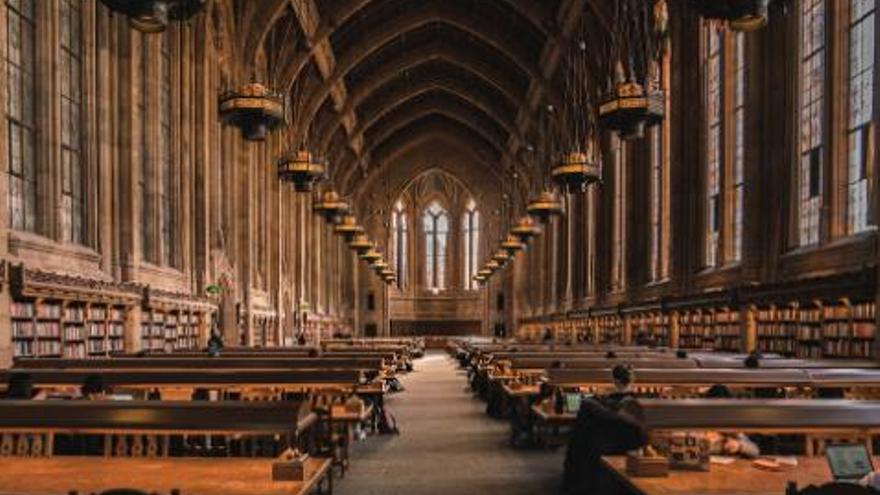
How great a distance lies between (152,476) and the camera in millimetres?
4871

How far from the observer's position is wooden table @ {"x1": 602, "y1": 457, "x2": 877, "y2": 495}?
459cm

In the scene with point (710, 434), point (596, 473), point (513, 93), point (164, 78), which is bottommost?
point (596, 473)

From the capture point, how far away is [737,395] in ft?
32.1

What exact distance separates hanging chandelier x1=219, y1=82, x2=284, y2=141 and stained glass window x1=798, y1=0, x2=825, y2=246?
9.01m

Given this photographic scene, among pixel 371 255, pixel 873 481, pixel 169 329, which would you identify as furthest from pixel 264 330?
pixel 873 481

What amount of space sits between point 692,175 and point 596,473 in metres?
17.6

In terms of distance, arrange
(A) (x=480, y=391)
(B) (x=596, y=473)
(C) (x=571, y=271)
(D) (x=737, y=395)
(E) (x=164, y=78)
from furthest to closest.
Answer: (C) (x=571, y=271) → (E) (x=164, y=78) → (A) (x=480, y=391) → (D) (x=737, y=395) → (B) (x=596, y=473)

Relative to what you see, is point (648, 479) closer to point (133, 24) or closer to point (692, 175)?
point (133, 24)

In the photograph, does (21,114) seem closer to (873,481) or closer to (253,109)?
(253,109)

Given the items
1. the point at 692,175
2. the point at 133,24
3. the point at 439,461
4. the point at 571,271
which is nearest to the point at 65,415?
the point at 133,24

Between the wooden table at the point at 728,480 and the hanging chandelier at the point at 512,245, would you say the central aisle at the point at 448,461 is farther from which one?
the hanging chandelier at the point at 512,245

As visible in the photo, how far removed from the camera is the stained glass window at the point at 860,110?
14.9 m

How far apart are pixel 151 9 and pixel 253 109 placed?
7.13m

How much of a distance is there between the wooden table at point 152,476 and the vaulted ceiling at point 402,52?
2309 cm
